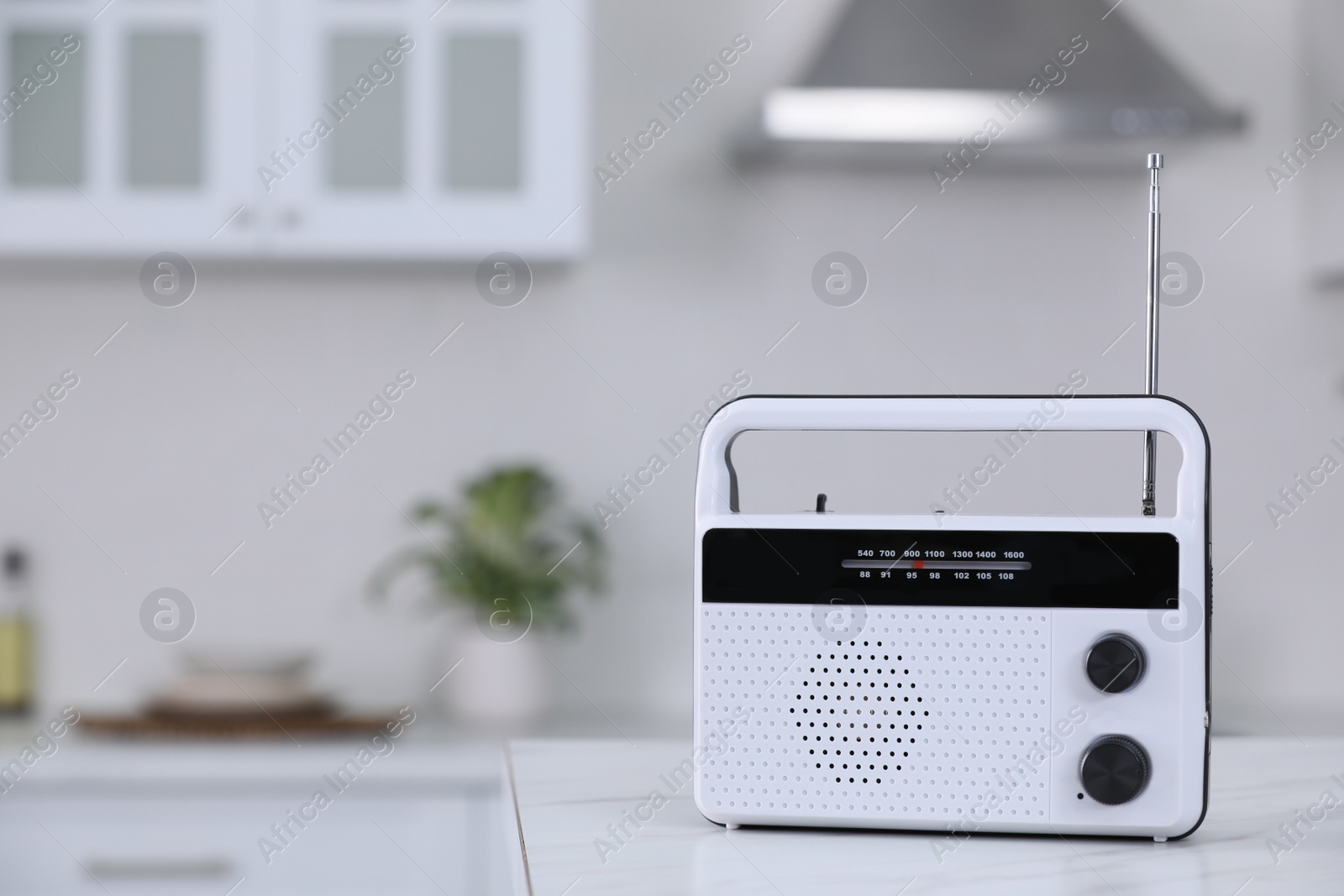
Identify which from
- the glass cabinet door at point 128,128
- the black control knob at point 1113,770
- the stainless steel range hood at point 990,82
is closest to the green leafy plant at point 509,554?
the glass cabinet door at point 128,128

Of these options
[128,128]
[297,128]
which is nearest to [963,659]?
[297,128]

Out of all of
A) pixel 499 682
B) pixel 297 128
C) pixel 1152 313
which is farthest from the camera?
pixel 499 682

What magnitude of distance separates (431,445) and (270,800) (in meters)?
0.68

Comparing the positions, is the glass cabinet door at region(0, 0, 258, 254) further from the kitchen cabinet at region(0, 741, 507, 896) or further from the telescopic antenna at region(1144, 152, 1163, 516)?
the telescopic antenna at region(1144, 152, 1163, 516)

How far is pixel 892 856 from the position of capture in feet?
2.30

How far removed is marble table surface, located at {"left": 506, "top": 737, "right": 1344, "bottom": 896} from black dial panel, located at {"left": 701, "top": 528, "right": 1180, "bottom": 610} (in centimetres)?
14

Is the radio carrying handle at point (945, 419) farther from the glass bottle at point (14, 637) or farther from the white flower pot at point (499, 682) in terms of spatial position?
the glass bottle at point (14, 637)

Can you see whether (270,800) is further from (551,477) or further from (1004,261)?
(1004,261)

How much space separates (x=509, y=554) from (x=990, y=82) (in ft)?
3.40

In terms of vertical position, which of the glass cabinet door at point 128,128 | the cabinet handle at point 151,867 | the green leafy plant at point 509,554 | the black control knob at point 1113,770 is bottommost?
the cabinet handle at point 151,867

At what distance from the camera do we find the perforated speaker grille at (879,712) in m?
0.74

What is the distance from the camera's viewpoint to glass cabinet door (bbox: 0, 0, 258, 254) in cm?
179

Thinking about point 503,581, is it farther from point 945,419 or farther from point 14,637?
point 945,419

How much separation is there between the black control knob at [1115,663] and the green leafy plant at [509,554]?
4.25ft
